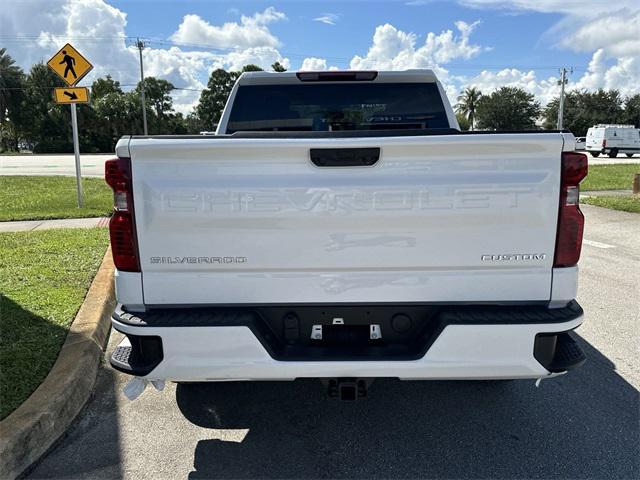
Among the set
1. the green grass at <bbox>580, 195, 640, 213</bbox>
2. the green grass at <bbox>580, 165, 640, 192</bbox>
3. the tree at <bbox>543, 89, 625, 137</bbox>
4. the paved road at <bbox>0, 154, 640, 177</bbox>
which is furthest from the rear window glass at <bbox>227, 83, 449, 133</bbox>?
the tree at <bbox>543, 89, 625, 137</bbox>

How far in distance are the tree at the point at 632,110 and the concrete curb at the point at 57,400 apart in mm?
78048

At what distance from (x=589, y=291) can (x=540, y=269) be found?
3825 millimetres

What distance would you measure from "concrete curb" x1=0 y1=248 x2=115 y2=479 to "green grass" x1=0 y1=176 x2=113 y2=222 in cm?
643

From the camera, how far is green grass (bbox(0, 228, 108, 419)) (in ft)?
11.6

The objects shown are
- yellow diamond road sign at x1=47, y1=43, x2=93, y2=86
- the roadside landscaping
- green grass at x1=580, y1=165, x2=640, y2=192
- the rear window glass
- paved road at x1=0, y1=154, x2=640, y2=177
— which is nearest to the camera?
the rear window glass

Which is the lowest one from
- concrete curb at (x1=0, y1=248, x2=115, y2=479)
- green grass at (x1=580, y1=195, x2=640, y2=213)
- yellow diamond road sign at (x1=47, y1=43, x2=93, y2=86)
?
concrete curb at (x1=0, y1=248, x2=115, y2=479)

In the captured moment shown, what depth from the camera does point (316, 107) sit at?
4.37 meters

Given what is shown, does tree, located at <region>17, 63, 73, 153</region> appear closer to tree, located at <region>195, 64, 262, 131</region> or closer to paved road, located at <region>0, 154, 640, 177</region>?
tree, located at <region>195, 64, 262, 131</region>

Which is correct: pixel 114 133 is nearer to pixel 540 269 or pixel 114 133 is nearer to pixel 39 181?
pixel 39 181

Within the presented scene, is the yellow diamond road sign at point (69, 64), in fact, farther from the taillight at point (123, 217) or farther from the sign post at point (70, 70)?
the taillight at point (123, 217)

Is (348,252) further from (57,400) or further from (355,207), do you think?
(57,400)

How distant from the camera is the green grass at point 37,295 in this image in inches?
140

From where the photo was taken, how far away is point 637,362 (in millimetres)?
4086

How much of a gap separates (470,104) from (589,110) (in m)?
26.2
